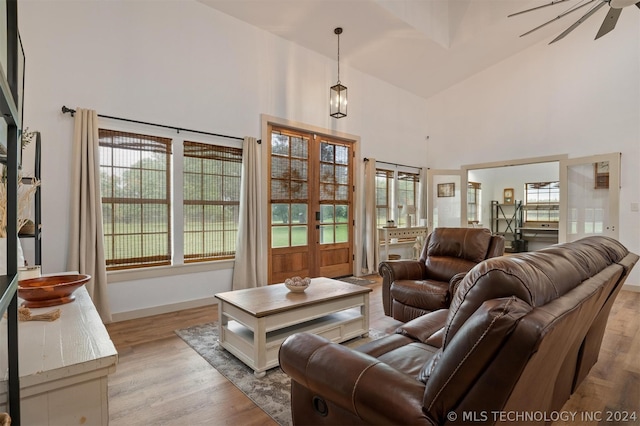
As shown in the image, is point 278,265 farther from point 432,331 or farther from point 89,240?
point 432,331

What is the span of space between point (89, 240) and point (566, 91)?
7.02 metres

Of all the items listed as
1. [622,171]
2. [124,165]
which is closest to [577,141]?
[622,171]

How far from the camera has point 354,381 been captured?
44.1 inches

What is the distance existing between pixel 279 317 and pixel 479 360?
1713mm

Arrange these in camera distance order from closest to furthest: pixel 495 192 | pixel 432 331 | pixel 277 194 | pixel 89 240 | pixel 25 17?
pixel 432 331, pixel 25 17, pixel 89 240, pixel 277 194, pixel 495 192

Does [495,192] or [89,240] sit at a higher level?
[495,192]

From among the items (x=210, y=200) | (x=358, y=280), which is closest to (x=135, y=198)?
(x=210, y=200)

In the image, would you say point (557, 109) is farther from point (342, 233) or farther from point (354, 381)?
point (354, 381)

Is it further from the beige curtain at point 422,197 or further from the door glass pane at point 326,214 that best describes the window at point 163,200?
the beige curtain at point 422,197

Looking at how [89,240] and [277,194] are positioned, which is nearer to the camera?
[89,240]

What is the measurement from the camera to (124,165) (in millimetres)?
3504

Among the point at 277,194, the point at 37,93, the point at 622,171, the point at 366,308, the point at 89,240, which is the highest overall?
the point at 37,93

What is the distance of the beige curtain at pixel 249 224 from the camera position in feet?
13.8

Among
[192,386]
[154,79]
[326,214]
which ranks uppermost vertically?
[154,79]
